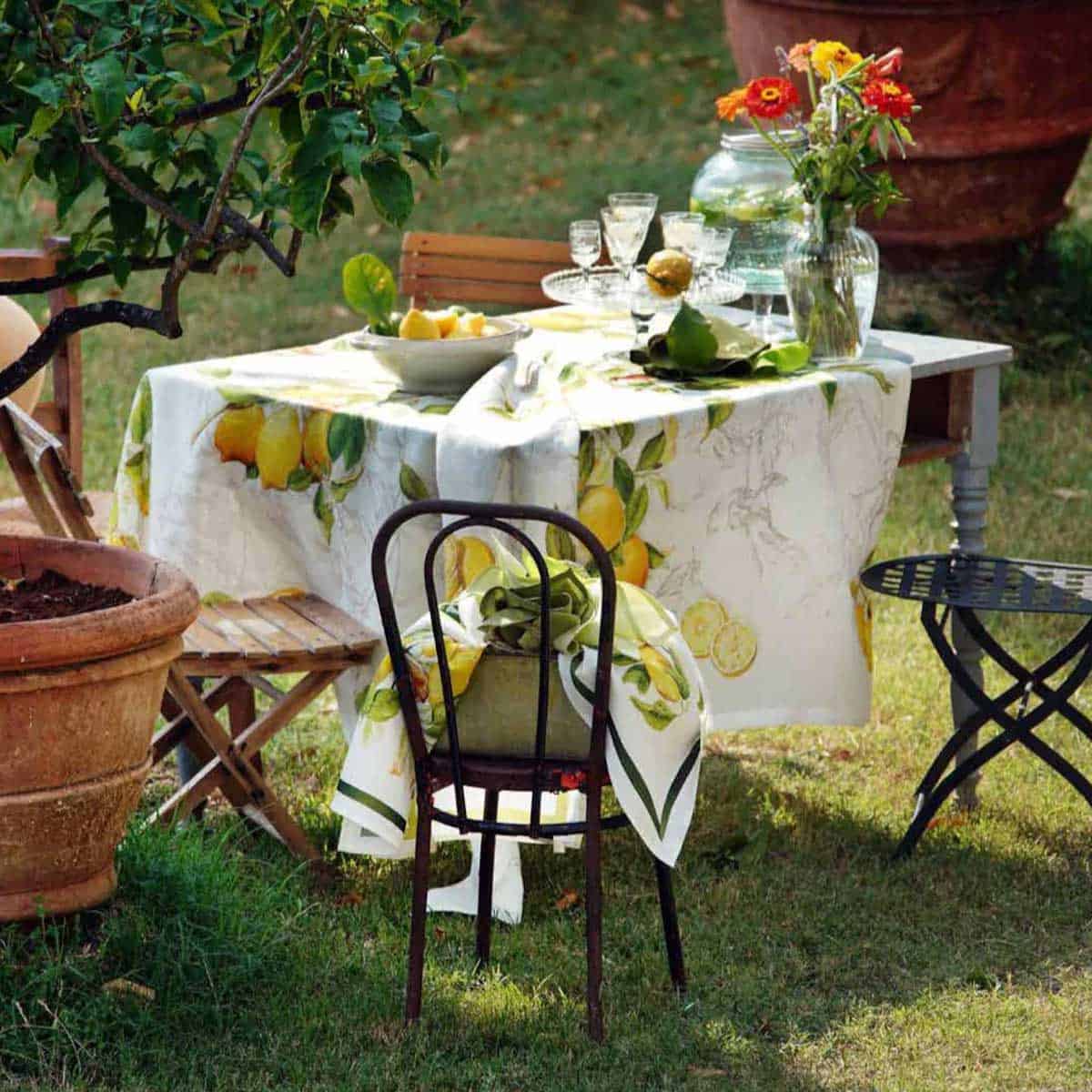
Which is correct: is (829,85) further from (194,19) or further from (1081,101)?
(1081,101)

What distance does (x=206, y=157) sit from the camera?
3131 millimetres

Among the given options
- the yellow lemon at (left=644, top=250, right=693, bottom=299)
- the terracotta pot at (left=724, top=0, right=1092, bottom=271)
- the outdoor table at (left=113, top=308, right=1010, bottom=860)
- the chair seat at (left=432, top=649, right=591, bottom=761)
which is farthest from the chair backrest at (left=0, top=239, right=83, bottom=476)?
the terracotta pot at (left=724, top=0, right=1092, bottom=271)

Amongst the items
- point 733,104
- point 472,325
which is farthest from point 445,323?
point 733,104

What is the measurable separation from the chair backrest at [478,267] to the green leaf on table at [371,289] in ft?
4.52

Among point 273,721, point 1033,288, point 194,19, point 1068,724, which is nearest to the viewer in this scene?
point 194,19

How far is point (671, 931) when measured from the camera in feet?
10.8

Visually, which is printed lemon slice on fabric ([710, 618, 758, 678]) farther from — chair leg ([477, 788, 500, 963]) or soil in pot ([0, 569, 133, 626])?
soil in pot ([0, 569, 133, 626])

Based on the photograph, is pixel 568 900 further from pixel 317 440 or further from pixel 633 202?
pixel 633 202

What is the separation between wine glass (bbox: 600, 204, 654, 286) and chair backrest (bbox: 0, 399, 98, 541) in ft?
4.21

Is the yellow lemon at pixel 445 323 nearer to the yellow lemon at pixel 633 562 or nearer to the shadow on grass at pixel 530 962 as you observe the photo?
the yellow lemon at pixel 633 562

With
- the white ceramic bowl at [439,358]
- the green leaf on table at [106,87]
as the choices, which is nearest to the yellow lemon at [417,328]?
the white ceramic bowl at [439,358]

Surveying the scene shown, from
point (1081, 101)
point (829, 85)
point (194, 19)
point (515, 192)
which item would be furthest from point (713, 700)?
point (515, 192)

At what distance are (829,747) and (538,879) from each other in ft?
3.57

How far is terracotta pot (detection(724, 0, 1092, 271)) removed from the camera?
732 cm
